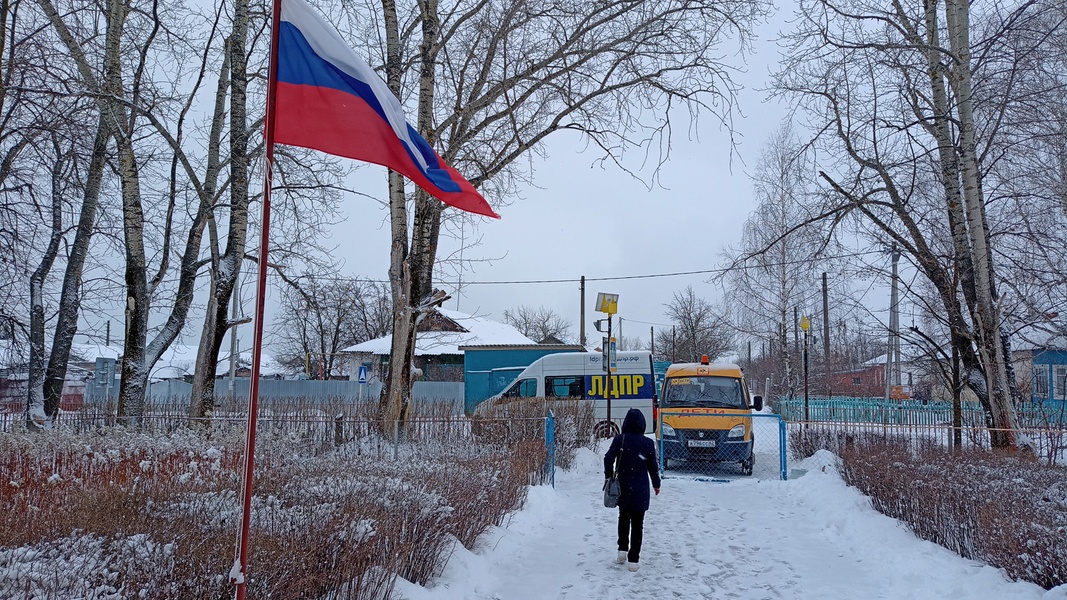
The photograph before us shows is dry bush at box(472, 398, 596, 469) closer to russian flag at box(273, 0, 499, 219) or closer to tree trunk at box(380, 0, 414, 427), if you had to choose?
tree trunk at box(380, 0, 414, 427)

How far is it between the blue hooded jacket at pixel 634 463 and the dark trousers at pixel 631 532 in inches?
2.8

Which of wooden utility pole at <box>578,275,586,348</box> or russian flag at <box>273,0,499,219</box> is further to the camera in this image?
wooden utility pole at <box>578,275,586,348</box>

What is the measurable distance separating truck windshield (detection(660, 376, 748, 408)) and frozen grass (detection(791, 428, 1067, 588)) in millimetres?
4176

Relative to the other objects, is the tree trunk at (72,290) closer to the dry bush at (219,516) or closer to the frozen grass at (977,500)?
the dry bush at (219,516)

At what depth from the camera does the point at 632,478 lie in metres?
7.75

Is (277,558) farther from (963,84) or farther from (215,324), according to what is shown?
(963,84)

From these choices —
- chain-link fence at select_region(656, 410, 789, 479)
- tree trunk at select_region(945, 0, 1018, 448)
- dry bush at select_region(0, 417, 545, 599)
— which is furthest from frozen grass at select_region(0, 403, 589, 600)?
tree trunk at select_region(945, 0, 1018, 448)

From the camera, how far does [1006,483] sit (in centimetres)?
830

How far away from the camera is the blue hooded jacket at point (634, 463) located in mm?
7699

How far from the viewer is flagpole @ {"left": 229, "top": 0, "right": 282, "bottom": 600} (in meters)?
3.88

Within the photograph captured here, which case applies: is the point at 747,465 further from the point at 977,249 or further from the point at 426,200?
the point at 426,200

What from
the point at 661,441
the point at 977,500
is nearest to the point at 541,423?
the point at 661,441

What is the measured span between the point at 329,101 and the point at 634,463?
4.65 metres

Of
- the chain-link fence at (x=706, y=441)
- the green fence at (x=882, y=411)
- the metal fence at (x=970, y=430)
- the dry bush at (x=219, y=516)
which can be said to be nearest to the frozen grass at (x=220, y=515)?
the dry bush at (x=219, y=516)
